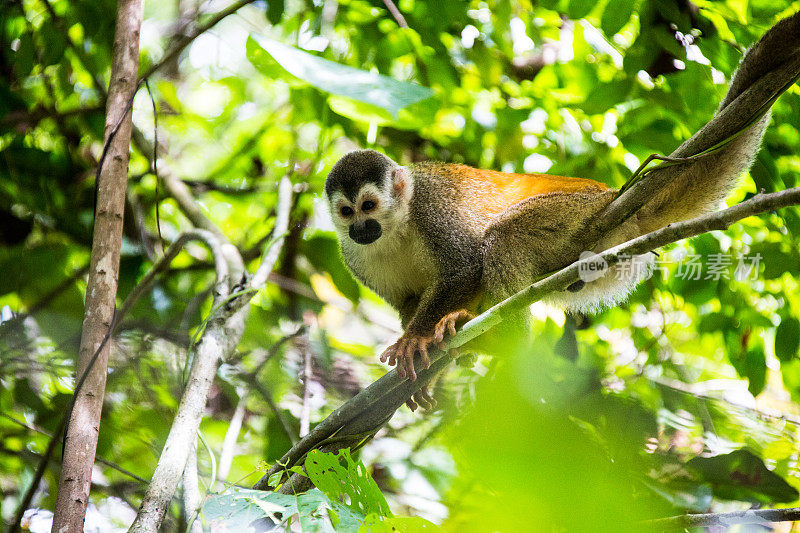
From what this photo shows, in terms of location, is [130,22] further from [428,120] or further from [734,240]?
[734,240]

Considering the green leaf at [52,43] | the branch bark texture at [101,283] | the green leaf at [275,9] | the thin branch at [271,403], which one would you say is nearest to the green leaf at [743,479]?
the thin branch at [271,403]

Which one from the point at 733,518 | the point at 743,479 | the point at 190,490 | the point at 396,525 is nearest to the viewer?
the point at 396,525

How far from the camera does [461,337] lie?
234 cm

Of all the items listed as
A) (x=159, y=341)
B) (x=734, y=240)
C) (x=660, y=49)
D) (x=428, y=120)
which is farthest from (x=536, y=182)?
(x=159, y=341)

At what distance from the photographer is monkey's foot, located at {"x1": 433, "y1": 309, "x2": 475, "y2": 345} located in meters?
2.74

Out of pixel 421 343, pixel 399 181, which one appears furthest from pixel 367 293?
pixel 421 343

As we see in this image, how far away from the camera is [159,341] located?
386 centimetres

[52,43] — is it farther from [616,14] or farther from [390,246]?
[616,14]

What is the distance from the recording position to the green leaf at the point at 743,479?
8.69 feet

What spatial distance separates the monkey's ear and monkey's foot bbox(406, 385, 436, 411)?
1.14 metres

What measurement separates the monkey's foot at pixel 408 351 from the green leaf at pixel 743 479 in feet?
4.08

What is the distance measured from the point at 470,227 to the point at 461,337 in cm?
112

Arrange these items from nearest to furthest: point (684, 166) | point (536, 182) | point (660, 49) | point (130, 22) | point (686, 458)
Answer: point (684, 166) → point (130, 22) → point (686, 458) → point (660, 49) → point (536, 182)

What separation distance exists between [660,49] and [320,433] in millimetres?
2586
